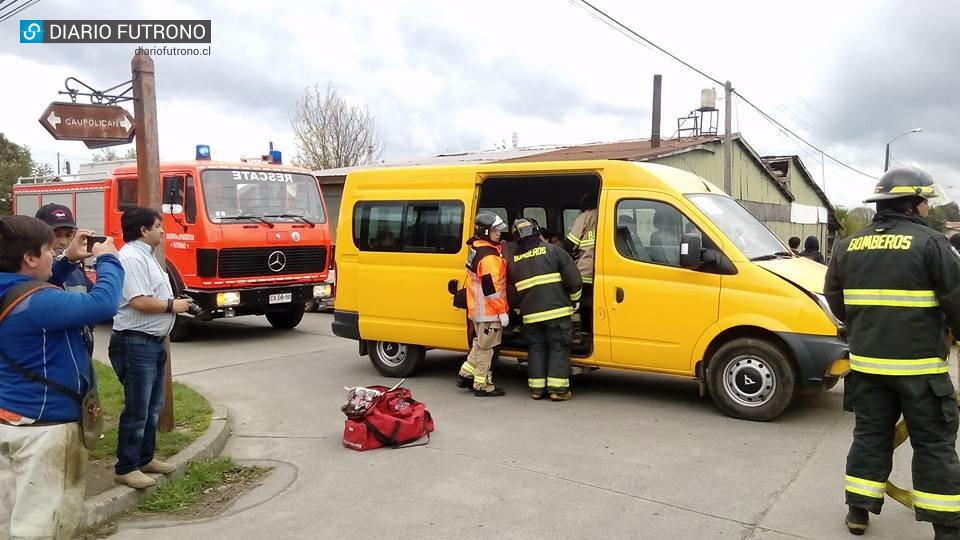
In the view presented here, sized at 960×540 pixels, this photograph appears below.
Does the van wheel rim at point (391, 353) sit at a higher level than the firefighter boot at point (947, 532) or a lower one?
higher

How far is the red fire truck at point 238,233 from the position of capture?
10.3 meters

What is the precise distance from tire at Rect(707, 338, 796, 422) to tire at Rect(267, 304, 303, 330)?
7482 mm

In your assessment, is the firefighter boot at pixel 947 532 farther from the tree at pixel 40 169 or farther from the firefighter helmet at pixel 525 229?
the tree at pixel 40 169

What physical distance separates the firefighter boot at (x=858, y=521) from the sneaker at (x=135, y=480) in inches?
163

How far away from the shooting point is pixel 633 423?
246 inches

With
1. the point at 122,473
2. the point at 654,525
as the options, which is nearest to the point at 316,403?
the point at 122,473

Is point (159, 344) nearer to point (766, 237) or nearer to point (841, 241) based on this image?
point (841, 241)

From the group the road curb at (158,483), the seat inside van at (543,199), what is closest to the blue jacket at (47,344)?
the road curb at (158,483)

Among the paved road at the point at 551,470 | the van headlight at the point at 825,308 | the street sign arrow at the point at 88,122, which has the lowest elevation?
the paved road at the point at 551,470

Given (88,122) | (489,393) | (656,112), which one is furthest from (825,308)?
(656,112)

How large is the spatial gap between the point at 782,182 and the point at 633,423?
923 inches

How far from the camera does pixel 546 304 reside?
6902mm

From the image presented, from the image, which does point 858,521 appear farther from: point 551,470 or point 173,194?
point 173,194

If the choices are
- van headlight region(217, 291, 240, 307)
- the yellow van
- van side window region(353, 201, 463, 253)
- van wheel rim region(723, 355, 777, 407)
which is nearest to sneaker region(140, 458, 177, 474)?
the yellow van
